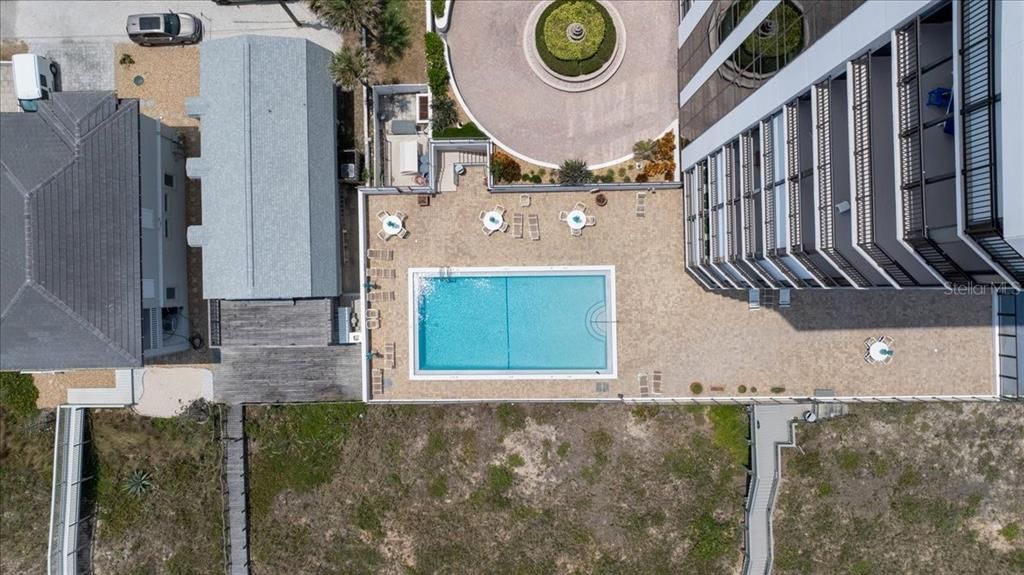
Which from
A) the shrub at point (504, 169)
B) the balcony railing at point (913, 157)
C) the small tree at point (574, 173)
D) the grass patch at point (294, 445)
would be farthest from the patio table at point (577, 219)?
the balcony railing at point (913, 157)

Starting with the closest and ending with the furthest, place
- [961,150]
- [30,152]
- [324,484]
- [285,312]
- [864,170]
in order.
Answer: [961,150] < [864,170] < [30,152] < [285,312] < [324,484]

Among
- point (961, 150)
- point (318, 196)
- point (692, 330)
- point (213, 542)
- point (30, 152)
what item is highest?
point (30, 152)

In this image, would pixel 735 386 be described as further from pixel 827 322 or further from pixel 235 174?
pixel 235 174

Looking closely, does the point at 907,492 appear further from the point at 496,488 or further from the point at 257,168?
the point at 257,168

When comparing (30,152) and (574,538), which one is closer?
(30,152)

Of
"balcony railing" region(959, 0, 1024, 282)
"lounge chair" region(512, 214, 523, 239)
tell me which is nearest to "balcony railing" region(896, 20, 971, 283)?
"balcony railing" region(959, 0, 1024, 282)

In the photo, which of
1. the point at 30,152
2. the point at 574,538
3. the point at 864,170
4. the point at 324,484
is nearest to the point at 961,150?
the point at 864,170

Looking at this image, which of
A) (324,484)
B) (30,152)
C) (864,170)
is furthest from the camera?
(324,484)
